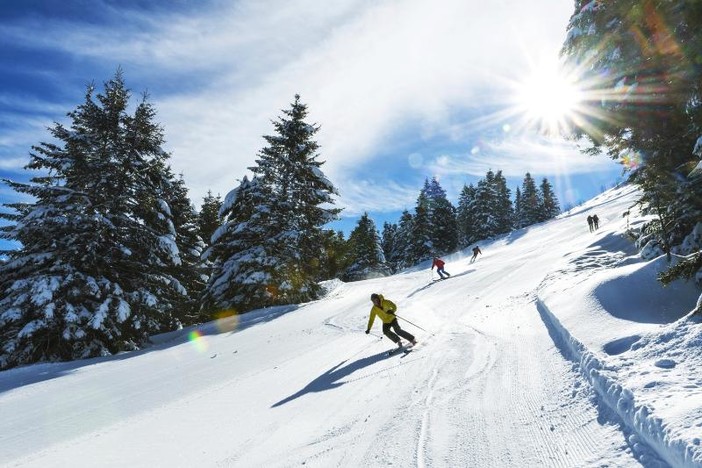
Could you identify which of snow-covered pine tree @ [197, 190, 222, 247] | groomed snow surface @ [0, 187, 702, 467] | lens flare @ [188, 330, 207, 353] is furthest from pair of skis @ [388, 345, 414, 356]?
snow-covered pine tree @ [197, 190, 222, 247]

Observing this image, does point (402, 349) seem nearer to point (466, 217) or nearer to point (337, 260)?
point (337, 260)

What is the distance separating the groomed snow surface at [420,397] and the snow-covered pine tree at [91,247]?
6.84ft

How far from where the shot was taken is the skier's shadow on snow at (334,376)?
7.51 metres

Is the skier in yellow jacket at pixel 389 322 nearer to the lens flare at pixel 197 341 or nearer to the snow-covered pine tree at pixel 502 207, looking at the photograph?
the lens flare at pixel 197 341

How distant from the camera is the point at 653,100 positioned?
892cm

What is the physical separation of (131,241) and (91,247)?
186cm

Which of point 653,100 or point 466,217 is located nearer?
point 653,100

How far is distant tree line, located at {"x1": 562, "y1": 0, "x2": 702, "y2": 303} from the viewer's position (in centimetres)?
711

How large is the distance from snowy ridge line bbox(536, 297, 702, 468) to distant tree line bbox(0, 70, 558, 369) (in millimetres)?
13688

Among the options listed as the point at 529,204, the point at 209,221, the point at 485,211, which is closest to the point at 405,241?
the point at 485,211

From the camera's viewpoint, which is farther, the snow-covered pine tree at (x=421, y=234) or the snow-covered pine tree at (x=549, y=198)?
the snow-covered pine tree at (x=549, y=198)

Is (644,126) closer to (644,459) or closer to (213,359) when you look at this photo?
(644,459)

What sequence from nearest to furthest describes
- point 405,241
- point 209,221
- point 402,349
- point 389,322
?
point 402,349, point 389,322, point 209,221, point 405,241

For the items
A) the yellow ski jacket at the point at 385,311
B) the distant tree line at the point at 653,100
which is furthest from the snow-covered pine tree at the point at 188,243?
the distant tree line at the point at 653,100
